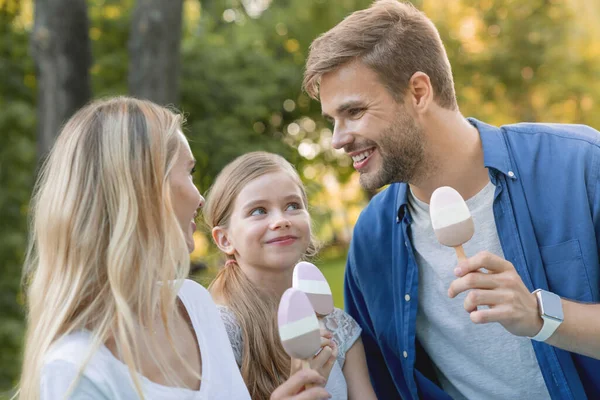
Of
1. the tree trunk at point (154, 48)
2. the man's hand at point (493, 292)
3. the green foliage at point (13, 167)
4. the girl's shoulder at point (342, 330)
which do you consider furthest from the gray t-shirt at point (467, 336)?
the green foliage at point (13, 167)

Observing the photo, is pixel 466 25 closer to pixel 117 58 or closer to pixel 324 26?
pixel 324 26

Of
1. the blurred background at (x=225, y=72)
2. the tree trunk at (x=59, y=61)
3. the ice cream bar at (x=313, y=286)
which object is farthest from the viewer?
the blurred background at (x=225, y=72)

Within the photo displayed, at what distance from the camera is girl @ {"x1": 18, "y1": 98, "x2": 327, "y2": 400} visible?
183 centimetres

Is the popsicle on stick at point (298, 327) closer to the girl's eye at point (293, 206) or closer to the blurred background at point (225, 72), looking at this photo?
the girl's eye at point (293, 206)

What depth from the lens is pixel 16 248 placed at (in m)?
9.11

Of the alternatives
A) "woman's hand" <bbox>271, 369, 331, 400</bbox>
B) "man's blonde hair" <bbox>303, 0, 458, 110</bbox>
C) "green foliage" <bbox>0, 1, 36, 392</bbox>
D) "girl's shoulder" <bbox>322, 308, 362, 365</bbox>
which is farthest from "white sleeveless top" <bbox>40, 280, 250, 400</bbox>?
"green foliage" <bbox>0, 1, 36, 392</bbox>

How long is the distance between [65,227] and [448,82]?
5.77ft

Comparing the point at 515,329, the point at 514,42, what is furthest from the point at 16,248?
the point at 514,42

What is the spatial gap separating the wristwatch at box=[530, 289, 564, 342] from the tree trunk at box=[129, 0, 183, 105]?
215 inches

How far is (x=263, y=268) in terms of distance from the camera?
108 inches

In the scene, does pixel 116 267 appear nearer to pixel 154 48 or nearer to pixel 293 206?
pixel 293 206

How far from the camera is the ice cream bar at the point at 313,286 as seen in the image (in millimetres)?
2270

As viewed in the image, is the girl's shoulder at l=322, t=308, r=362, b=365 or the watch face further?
the girl's shoulder at l=322, t=308, r=362, b=365

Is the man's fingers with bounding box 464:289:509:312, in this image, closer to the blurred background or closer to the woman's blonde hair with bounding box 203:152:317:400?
the woman's blonde hair with bounding box 203:152:317:400
